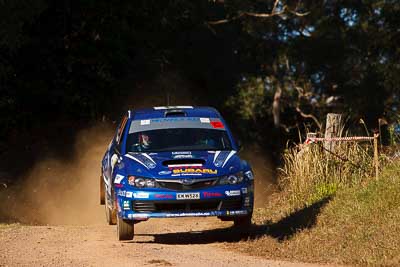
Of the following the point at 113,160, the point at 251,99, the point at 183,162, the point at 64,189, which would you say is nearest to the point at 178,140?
the point at 113,160

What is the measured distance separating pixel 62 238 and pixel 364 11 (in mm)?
34611

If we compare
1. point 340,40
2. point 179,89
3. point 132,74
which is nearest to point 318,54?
point 340,40

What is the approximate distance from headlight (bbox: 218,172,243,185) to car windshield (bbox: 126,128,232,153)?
1.06 meters

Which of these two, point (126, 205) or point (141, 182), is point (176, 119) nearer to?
point (141, 182)

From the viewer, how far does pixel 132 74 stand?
29.8 metres

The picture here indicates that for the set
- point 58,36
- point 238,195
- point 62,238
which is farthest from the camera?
point 58,36

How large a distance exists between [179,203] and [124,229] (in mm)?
968

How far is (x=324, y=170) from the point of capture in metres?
16.0

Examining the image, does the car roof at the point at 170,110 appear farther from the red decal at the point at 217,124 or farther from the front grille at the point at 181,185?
the front grille at the point at 181,185

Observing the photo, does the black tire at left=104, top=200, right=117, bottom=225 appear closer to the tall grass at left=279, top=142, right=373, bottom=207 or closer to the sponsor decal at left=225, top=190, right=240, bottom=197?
the sponsor decal at left=225, top=190, right=240, bottom=197

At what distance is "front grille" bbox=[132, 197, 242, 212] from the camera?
12.2 meters

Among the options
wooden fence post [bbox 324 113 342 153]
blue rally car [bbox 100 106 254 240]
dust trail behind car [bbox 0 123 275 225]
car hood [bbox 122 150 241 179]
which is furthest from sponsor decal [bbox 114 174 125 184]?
dust trail behind car [bbox 0 123 275 225]

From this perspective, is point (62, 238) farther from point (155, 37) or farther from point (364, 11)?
point (364, 11)

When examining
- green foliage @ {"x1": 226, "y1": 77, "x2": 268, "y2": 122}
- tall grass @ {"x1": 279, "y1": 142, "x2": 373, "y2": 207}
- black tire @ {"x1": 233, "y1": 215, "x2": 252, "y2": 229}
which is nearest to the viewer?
black tire @ {"x1": 233, "y1": 215, "x2": 252, "y2": 229}
